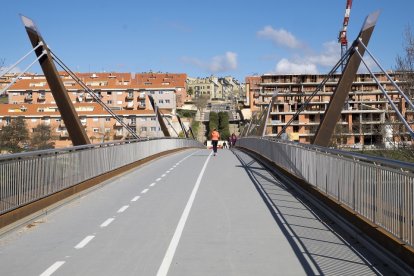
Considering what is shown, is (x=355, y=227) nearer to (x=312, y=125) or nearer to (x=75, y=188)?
(x=75, y=188)

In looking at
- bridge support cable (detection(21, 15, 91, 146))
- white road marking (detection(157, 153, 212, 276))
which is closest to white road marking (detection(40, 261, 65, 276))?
white road marking (detection(157, 153, 212, 276))

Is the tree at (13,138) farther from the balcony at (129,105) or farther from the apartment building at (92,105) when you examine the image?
the balcony at (129,105)

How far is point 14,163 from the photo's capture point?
10.5 metres

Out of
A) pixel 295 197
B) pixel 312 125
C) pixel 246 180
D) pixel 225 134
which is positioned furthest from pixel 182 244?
pixel 225 134

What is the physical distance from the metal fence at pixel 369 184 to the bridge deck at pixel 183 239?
62cm

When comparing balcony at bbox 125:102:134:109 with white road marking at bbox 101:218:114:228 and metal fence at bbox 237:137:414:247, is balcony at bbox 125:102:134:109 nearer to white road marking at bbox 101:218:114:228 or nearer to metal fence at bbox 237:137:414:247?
metal fence at bbox 237:137:414:247

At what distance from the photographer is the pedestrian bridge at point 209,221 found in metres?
7.10

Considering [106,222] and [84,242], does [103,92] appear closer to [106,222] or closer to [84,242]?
[106,222]

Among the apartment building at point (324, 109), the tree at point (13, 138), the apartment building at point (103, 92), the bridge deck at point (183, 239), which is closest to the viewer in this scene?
the bridge deck at point (183, 239)

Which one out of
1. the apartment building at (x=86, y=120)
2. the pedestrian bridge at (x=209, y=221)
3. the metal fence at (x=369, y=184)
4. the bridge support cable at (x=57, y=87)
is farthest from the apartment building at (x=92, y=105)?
the metal fence at (x=369, y=184)

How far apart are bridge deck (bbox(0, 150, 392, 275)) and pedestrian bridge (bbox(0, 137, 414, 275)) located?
20 millimetres

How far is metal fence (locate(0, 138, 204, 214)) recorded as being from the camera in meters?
10.1

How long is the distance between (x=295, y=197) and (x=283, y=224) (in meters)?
4.14

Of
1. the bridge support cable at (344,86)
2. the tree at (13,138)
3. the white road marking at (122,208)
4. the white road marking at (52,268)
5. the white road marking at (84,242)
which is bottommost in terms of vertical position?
the white road marking at (122,208)
